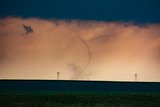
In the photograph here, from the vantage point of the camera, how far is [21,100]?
740 cm

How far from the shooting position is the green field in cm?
739

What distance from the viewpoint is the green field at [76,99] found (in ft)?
24.2

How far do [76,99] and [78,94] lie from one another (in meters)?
0.12

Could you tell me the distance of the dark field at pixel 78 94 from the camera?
742cm

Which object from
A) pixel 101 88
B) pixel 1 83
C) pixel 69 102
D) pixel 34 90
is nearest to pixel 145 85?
pixel 101 88

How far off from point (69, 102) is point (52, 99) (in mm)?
308

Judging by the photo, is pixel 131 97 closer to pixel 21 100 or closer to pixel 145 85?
pixel 145 85

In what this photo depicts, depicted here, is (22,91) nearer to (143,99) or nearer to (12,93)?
(12,93)

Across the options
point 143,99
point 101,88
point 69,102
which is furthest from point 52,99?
point 143,99

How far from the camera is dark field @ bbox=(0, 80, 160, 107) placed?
24.3ft

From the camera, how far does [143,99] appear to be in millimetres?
7609

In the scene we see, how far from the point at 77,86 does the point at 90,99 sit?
0.42 m

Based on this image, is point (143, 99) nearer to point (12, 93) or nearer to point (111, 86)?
point (111, 86)

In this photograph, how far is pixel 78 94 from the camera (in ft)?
24.9
